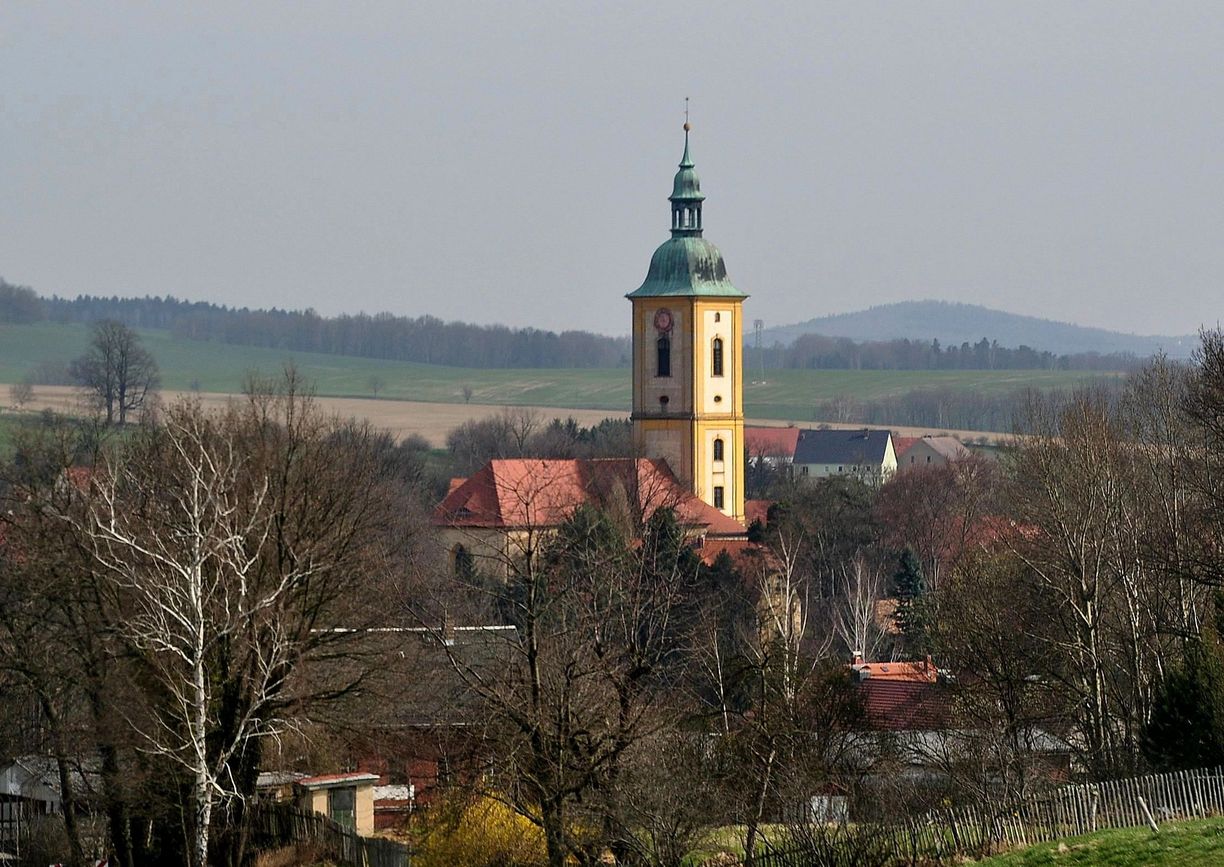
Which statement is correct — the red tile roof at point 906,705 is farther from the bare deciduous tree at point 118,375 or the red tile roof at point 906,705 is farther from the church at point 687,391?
the bare deciduous tree at point 118,375

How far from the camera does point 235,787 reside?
2881cm

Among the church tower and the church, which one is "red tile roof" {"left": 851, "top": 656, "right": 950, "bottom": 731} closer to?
the church

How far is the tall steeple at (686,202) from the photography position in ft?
256

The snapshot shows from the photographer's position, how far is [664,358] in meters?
76.4

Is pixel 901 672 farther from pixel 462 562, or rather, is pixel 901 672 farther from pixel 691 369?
pixel 691 369

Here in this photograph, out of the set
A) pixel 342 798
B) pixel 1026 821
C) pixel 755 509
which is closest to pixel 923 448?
pixel 755 509

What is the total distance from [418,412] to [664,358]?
83.6m

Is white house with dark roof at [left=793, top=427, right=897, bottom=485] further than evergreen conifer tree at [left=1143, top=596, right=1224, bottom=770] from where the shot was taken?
Yes

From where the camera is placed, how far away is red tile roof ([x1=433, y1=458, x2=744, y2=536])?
7056cm

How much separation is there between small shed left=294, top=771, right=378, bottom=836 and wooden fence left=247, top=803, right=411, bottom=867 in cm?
47

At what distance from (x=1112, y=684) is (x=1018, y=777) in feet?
32.8

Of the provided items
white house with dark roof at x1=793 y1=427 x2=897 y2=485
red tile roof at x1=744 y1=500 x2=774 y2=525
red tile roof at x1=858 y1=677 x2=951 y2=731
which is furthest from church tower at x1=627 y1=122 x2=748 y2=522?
white house with dark roof at x1=793 y1=427 x2=897 y2=485

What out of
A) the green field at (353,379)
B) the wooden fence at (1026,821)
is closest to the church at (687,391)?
the wooden fence at (1026,821)

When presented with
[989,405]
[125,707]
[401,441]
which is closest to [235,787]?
[125,707]
